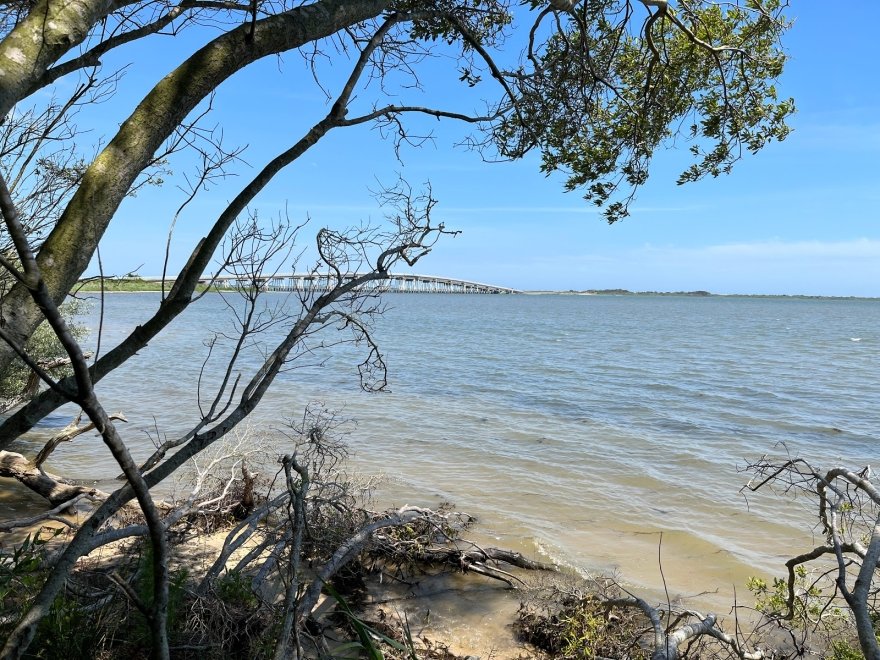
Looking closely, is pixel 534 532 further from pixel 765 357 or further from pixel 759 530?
pixel 765 357

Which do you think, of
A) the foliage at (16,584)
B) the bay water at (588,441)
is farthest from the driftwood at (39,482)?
the foliage at (16,584)

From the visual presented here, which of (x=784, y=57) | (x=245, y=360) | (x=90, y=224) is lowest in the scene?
(x=245, y=360)

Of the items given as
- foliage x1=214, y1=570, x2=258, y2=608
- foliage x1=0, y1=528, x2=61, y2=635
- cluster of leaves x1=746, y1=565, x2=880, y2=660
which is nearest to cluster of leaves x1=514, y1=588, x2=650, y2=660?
cluster of leaves x1=746, y1=565, x2=880, y2=660

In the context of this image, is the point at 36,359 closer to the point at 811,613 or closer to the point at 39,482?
the point at 39,482

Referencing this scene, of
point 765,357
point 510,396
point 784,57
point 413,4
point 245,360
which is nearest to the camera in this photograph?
point 413,4

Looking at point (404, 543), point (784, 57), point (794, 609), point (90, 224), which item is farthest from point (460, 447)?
point (90, 224)

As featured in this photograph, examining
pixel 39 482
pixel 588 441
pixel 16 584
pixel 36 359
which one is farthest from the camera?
pixel 588 441

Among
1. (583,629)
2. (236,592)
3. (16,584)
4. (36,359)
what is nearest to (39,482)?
(36,359)

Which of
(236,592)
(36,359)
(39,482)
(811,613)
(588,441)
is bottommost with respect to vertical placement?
(588,441)

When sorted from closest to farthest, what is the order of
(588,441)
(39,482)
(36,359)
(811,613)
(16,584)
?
(16,584) < (811,613) < (39,482) < (36,359) < (588,441)

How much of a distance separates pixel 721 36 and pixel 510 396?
561 inches

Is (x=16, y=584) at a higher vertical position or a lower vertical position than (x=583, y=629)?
higher

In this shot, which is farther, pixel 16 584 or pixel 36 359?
pixel 36 359

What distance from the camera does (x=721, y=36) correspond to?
4547mm
